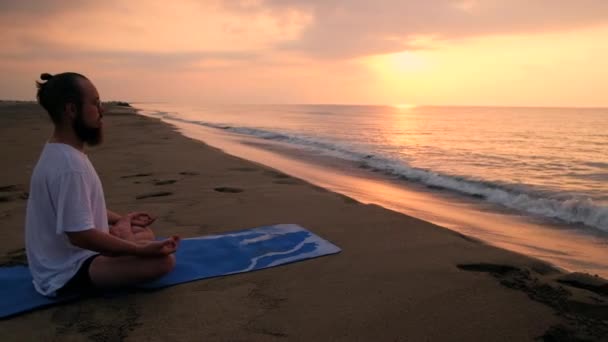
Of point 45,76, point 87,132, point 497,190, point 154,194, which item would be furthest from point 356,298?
point 497,190

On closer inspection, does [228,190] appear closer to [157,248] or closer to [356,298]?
[157,248]

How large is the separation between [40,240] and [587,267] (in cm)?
459

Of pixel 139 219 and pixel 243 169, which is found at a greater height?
pixel 139 219

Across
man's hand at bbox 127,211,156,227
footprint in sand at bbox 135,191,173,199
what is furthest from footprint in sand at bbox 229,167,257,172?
man's hand at bbox 127,211,156,227

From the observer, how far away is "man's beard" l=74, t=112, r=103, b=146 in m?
2.58

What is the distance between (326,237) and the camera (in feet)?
14.1

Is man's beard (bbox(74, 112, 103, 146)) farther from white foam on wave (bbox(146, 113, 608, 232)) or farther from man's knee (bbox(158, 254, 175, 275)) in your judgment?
white foam on wave (bbox(146, 113, 608, 232))

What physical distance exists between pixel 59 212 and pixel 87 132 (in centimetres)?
52

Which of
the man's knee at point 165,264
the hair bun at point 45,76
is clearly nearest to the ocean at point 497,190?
the man's knee at point 165,264

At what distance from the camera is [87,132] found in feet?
8.67

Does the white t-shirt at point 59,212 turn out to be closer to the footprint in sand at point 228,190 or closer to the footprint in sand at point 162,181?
the footprint in sand at point 228,190

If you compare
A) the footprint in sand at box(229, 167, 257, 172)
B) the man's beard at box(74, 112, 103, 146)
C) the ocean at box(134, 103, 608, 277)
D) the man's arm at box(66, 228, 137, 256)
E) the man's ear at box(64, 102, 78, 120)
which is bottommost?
the ocean at box(134, 103, 608, 277)

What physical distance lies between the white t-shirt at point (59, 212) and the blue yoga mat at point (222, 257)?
0.21 meters

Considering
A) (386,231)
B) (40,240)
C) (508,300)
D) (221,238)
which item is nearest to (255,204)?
(221,238)
